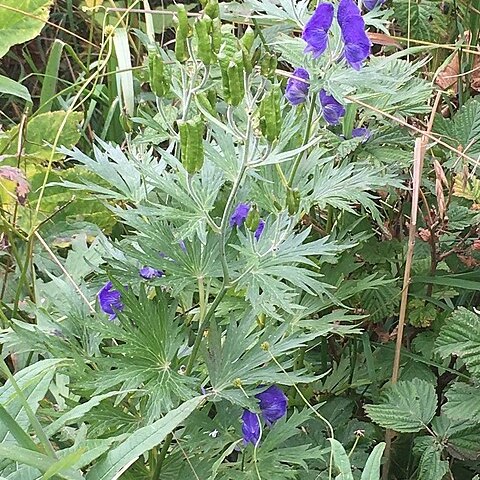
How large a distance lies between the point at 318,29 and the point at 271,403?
0.43 m

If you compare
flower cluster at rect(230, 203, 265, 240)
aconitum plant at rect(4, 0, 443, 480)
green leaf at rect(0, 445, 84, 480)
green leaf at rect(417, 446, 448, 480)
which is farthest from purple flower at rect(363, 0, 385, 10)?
green leaf at rect(0, 445, 84, 480)

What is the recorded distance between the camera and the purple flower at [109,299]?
0.92 metres

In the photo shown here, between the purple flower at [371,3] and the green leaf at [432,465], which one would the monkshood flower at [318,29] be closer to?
the purple flower at [371,3]

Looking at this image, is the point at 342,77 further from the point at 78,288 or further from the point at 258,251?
the point at 78,288

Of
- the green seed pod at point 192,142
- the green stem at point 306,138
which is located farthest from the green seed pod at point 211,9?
the green stem at point 306,138

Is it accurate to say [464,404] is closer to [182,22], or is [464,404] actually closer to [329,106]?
[329,106]

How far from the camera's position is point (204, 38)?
2.45 feet

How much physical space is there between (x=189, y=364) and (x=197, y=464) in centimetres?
11

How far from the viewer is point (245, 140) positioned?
0.78m

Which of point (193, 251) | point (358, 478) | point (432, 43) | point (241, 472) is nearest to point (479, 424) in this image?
point (358, 478)

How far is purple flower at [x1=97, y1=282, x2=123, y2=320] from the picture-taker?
0.92 meters

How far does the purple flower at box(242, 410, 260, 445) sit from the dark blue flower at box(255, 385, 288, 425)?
16mm

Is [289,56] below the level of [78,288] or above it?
above

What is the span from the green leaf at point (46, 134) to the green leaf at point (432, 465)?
31.8 inches
